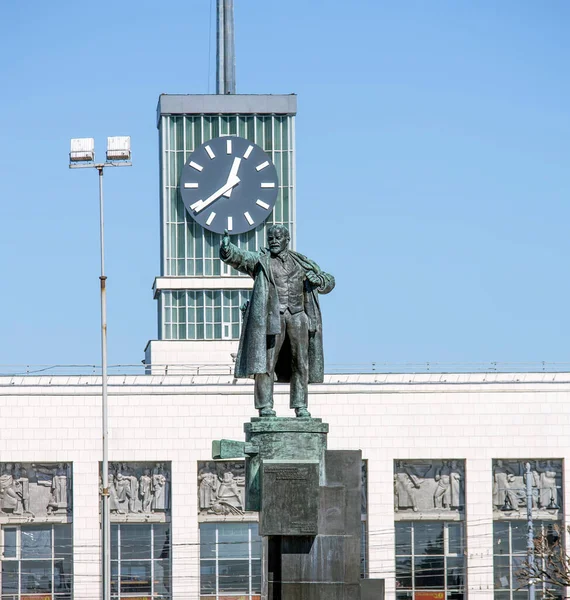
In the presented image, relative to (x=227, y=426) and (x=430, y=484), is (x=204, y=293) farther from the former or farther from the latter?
(x=430, y=484)

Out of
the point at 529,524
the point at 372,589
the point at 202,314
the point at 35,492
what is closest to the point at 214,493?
the point at 35,492

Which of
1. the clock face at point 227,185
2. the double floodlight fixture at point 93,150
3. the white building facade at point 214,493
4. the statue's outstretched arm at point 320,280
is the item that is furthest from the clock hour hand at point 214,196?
the statue's outstretched arm at point 320,280

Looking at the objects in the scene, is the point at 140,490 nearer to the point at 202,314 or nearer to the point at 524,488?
the point at 202,314

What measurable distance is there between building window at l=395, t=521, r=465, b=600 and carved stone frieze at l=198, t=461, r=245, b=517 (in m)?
5.55

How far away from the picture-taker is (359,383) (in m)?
61.0

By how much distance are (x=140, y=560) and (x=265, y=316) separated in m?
39.7

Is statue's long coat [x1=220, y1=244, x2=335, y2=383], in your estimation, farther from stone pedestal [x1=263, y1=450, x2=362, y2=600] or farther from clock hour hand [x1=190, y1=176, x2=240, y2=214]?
clock hour hand [x1=190, y1=176, x2=240, y2=214]

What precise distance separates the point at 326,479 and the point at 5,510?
40214mm

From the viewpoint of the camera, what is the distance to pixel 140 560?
195ft

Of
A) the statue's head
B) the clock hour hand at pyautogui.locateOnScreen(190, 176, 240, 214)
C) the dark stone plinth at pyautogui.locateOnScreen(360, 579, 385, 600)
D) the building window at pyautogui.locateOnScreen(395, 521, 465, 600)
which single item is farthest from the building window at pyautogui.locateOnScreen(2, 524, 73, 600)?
the statue's head

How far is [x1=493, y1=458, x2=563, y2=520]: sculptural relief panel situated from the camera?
5925cm

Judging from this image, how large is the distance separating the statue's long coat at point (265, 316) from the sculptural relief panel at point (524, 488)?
1527 inches

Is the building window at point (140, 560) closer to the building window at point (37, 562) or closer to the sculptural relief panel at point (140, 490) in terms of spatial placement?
the sculptural relief panel at point (140, 490)

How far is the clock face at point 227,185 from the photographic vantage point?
220 feet
